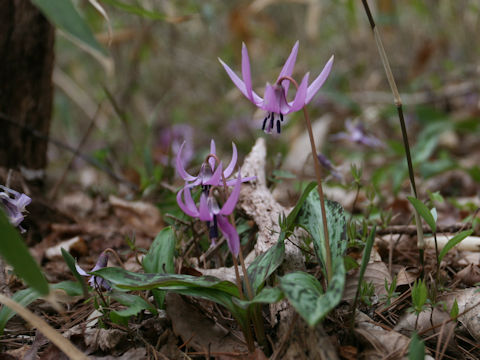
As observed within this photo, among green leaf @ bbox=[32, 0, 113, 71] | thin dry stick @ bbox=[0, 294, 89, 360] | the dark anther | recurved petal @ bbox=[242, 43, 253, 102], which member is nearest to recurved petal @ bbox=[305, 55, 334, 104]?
Result: recurved petal @ bbox=[242, 43, 253, 102]

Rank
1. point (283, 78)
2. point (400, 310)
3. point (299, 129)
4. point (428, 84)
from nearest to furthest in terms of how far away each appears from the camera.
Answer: point (283, 78), point (400, 310), point (428, 84), point (299, 129)

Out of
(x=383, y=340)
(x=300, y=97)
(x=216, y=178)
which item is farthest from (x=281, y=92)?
(x=383, y=340)

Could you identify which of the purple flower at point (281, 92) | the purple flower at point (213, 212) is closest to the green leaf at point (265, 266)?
the purple flower at point (213, 212)

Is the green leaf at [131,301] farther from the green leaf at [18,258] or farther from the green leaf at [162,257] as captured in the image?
the green leaf at [18,258]

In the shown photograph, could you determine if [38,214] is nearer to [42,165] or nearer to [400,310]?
[42,165]

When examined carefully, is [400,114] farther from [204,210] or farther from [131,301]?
[131,301]

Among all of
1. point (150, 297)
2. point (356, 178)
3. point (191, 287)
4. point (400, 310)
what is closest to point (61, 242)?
point (150, 297)
